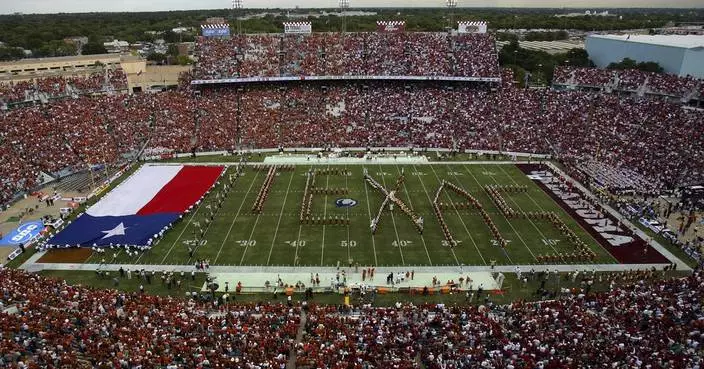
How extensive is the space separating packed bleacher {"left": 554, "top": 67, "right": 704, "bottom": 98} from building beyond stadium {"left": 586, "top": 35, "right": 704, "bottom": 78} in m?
3.81

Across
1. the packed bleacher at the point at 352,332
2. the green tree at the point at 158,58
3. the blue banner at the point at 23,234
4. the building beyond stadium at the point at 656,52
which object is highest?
the building beyond stadium at the point at 656,52

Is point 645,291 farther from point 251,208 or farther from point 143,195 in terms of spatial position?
point 143,195

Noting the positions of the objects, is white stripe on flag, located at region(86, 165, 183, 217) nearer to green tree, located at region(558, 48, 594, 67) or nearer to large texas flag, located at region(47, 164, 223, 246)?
large texas flag, located at region(47, 164, 223, 246)

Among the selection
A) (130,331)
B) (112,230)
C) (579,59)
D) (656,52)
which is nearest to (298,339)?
(130,331)

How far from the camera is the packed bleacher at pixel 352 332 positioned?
16.4 meters

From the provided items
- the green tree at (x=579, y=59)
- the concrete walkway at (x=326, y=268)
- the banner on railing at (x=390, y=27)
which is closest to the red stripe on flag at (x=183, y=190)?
the concrete walkway at (x=326, y=268)

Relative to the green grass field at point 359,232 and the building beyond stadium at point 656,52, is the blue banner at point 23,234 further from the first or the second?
the building beyond stadium at point 656,52

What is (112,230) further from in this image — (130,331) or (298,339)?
(298,339)

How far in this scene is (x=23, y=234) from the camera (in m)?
30.2

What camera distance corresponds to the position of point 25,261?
27.0 meters

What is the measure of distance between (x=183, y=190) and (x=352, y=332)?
21.9 metres

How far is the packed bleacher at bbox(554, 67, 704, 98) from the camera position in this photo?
52.2 metres

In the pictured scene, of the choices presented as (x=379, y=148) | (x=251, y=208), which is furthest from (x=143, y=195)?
(x=379, y=148)

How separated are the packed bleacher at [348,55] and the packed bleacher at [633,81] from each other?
9.12 meters
